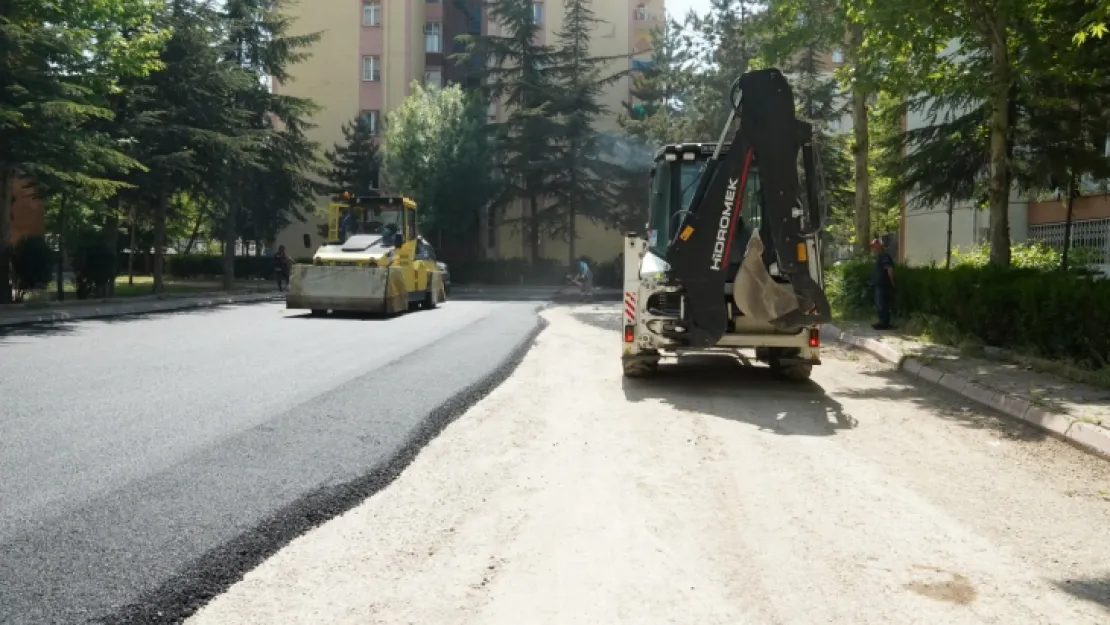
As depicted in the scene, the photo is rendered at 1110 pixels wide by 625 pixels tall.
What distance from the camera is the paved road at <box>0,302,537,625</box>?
451cm

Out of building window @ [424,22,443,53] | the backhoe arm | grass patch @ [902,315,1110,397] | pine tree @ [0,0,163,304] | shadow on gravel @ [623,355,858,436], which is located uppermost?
building window @ [424,22,443,53]

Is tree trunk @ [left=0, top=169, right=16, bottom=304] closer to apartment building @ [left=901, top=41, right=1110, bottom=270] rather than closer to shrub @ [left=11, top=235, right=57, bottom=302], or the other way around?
shrub @ [left=11, top=235, right=57, bottom=302]

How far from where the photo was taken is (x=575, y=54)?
50.8 m

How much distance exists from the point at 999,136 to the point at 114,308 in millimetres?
20071

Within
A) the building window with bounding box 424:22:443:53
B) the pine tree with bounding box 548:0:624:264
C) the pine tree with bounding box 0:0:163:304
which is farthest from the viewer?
the building window with bounding box 424:22:443:53

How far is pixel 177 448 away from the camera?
23.6 feet

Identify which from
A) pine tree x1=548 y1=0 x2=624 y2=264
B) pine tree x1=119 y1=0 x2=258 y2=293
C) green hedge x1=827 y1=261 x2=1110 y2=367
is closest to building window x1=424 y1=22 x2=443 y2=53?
pine tree x1=548 y1=0 x2=624 y2=264

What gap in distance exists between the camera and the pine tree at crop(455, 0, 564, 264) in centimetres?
4972

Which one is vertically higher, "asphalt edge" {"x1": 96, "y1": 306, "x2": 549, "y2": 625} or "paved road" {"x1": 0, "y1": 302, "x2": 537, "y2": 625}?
"paved road" {"x1": 0, "y1": 302, "x2": 537, "y2": 625}

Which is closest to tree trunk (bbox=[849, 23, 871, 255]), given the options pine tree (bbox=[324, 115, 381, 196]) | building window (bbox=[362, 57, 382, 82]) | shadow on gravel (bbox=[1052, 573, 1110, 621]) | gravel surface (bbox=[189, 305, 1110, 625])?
gravel surface (bbox=[189, 305, 1110, 625])

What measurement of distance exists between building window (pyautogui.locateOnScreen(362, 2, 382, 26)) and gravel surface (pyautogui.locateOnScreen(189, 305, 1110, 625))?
162ft

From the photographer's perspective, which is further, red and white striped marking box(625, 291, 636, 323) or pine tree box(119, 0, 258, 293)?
pine tree box(119, 0, 258, 293)

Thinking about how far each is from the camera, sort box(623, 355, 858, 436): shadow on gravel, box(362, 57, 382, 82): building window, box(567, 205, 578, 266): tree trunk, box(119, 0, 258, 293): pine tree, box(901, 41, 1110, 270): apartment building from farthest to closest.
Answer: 1. box(362, 57, 382, 82): building window
2. box(567, 205, 578, 266): tree trunk
3. box(119, 0, 258, 293): pine tree
4. box(901, 41, 1110, 270): apartment building
5. box(623, 355, 858, 436): shadow on gravel

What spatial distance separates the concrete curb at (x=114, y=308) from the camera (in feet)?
66.9
